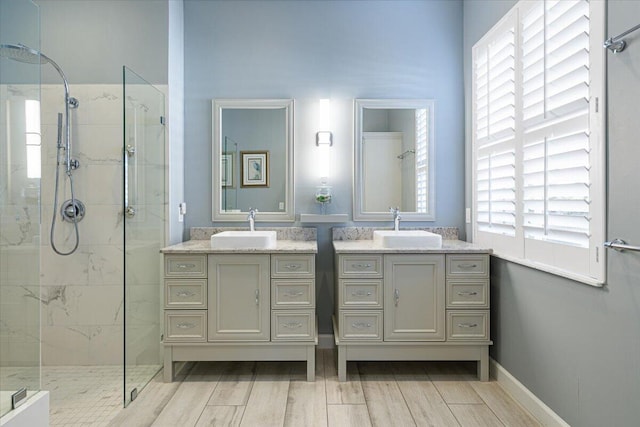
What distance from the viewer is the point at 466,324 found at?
254 centimetres

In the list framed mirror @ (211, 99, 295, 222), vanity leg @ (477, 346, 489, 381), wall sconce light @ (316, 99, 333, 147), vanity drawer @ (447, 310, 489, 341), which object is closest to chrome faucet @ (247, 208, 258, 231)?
framed mirror @ (211, 99, 295, 222)

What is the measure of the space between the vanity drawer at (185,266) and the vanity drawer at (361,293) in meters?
0.91

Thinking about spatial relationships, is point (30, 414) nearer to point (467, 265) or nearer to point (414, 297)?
point (414, 297)

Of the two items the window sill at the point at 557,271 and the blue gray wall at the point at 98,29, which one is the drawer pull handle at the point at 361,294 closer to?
the window sill at the point at 557,271

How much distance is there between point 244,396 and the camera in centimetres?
238

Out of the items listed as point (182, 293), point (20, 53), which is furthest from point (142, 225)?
point (20, 53)

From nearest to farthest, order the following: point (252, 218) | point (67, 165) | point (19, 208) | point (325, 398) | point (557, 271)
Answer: point (19, 208) < point (557, 271) < point (325, 398) < point (67, 165) < point (252, 218)

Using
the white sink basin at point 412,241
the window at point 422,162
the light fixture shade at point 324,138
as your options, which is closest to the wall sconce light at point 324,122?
the light fixture shade at point 324,138

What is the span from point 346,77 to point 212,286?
1.91 meters

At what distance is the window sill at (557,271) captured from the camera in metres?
1.67

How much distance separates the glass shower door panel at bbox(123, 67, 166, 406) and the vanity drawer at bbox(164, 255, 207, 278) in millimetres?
133

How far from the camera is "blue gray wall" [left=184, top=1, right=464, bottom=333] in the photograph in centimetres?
316

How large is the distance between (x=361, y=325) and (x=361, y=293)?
204 mm

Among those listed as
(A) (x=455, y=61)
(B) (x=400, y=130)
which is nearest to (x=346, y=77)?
(B) (x=400, y=130)
